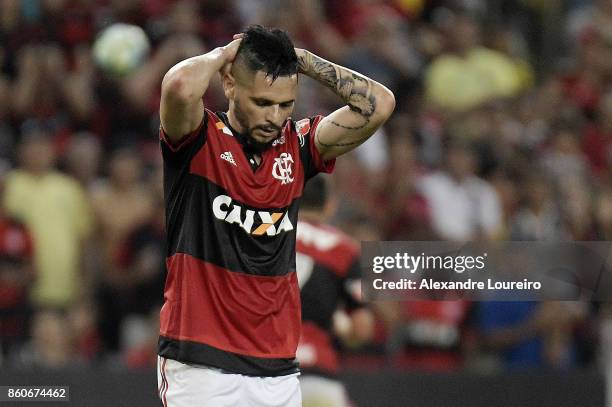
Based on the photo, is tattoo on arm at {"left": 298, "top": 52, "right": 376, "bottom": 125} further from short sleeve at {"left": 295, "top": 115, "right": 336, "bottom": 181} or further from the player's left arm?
short sleeve at {"left": 295, "top": 115, "right": 336, "bottom": 181}

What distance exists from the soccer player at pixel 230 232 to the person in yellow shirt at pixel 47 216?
453 centimetres

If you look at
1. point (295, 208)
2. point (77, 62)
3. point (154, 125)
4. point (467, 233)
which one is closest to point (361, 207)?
point (467, 233)

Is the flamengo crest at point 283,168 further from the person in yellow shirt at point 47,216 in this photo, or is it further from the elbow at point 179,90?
the person in yellow shirt at point 47,216

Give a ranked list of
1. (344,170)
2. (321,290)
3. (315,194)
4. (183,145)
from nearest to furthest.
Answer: (183,145), (321,290), (315,194), (344,170)

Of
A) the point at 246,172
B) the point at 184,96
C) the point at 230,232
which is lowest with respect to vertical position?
the point at 230,232

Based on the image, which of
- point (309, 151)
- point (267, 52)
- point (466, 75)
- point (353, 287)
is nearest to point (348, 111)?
point (309, 151)

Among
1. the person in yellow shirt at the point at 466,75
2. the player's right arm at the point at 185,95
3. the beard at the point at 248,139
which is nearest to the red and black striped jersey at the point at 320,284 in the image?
the beard at the point at 248,139

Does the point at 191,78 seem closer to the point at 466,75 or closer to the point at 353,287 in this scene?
the point at 353,287

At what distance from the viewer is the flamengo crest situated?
4.80 metres

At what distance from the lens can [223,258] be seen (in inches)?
182

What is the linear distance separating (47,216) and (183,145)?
4.77 meters

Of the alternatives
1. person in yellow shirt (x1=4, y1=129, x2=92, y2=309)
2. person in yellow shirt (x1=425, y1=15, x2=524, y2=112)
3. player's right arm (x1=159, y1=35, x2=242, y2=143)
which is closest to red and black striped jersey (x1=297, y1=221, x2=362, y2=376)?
player's right arm (x1=159, y1=35, x2=242, y2=143)

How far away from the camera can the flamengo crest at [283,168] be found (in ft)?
15.7

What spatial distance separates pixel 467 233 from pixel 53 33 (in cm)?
395
